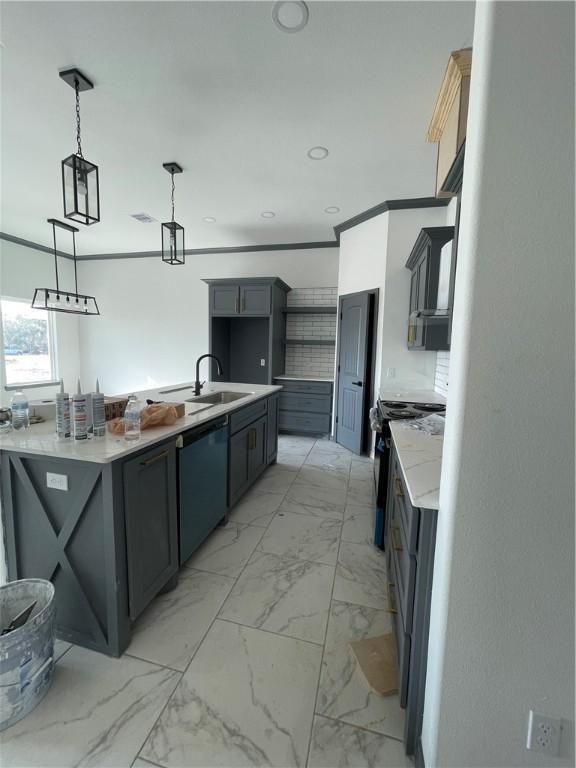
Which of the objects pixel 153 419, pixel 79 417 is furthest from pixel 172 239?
pixel 79 417

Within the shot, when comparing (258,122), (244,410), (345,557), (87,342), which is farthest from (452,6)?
Result: (87,342)

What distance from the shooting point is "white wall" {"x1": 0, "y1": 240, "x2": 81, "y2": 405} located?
196 inches

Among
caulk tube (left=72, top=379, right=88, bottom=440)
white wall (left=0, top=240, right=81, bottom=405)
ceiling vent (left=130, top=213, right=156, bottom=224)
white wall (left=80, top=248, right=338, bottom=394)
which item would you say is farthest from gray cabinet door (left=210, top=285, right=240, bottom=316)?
caulk tube (left=72, top=379, right=88, bottom=440)

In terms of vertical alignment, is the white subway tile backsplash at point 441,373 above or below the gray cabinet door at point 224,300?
below

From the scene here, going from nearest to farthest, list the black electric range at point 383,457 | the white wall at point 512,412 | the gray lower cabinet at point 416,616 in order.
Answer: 1. the white wall at point 512,412
2. the gray lower cabinet at point 416,616
3. the black electric range at point 383,457

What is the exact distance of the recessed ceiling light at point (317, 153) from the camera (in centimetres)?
264

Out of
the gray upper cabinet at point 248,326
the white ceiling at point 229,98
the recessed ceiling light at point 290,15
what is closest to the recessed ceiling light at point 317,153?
the white ceiling at point 229,98

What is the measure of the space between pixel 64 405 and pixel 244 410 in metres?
1.38

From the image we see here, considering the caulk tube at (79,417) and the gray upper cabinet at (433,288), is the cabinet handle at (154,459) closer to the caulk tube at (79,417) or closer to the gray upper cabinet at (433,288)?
the caulk tube at (79,417)

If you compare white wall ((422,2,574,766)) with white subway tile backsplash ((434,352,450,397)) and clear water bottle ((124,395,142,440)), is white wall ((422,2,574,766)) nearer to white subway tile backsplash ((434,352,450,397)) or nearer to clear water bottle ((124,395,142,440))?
clear water bottle ((124,395,142,440))

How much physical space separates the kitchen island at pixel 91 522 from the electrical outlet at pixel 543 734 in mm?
1466

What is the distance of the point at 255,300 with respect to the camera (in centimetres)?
468

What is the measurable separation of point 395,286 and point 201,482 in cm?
303

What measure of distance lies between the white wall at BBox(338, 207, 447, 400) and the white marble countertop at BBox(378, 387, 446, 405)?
163 mm
